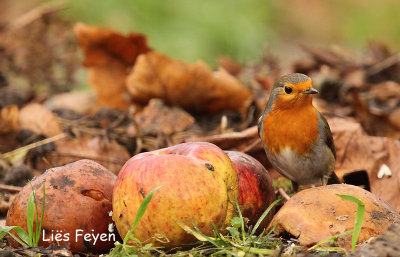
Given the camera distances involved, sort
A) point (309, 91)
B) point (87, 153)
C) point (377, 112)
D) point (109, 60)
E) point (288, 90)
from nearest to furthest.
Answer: point (309, 91)
point (288, 90)
point (87, 153)
point (377, 112)
point (109, 60)

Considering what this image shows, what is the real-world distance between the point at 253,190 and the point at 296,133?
26.0 inches

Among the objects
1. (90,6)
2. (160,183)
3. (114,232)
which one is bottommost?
(114,232)

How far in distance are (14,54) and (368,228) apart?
181 inches

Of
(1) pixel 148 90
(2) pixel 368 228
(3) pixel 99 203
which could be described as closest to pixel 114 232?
(3) pixel 99 203

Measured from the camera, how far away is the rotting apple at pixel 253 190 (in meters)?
3.16

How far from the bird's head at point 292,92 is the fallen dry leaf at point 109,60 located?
202cm

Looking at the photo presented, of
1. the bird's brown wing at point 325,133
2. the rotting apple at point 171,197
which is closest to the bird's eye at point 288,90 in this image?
the bird's brown wing at point 325,133

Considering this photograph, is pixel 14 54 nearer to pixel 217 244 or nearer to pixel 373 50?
pixel 373 50

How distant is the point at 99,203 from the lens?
9.96 ft

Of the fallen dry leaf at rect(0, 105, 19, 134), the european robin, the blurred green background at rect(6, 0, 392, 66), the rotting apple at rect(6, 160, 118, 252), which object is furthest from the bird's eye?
the blurred green background at rect(6, 0, 392, 66)

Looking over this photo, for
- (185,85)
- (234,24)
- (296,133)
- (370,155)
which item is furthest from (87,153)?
(234,24)

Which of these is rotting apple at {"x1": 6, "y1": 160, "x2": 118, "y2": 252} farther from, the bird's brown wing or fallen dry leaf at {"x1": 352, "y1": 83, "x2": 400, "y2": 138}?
fallen dry leaf at {"x1": 352, "y1": 83, "x2": 400, "y2": 138}

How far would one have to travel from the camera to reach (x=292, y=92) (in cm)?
369

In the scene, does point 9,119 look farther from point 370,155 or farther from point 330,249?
point 330,249
